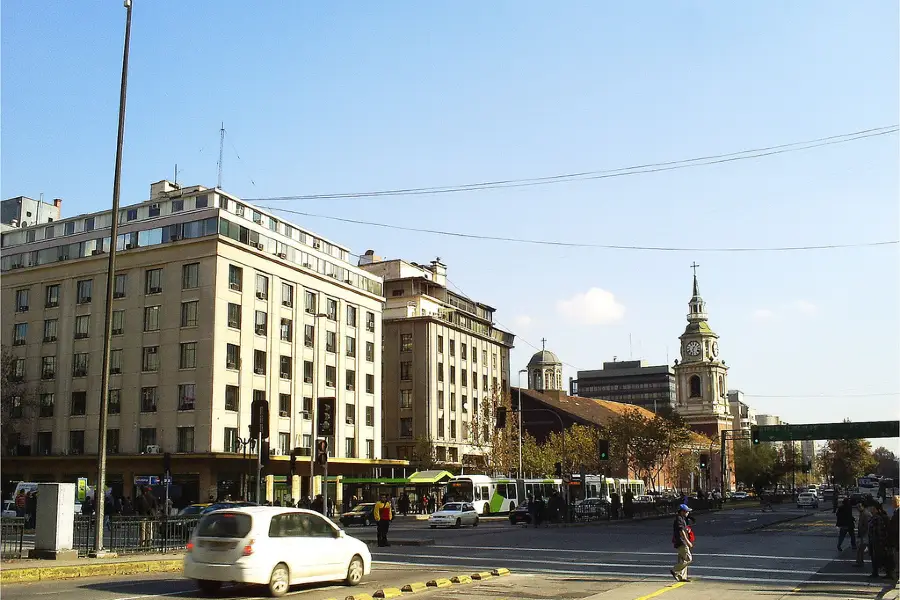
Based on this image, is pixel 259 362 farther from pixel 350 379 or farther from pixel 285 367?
pixel 350 379

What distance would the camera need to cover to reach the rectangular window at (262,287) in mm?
63969

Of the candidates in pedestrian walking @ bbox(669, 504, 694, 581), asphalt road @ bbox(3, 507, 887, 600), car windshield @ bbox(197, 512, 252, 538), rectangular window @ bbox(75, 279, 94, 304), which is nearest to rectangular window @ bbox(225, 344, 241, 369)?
rectangular window @ bbox(75, 279, 94, 304)

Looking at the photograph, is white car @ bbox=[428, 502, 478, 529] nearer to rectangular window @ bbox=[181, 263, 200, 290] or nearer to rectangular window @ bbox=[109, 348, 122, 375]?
rectangular window @ bbox=[181, 263, 200, 290]

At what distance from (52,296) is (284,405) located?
18.6m

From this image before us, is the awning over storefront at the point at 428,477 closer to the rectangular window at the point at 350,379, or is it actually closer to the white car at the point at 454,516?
the rectangular window at the point at 350,379

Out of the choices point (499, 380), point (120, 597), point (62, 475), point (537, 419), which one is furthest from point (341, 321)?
point (120, 597)

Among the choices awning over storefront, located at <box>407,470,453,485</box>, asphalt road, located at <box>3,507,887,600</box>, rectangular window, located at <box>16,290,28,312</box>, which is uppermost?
rectangular window, located at <box>16,290,28,312</box>

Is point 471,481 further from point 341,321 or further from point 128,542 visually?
point 128,542

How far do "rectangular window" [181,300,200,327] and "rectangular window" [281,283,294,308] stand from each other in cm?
729

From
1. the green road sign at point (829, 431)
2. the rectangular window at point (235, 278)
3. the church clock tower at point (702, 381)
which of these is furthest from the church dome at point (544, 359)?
the rectangular window at point (235, 278)

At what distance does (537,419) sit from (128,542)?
294 ft

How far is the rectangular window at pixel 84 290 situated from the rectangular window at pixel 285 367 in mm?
14030

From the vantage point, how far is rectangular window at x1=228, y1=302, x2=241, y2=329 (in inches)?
2405

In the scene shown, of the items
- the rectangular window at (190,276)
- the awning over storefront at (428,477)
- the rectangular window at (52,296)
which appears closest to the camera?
the rectangular window at (190,276)
